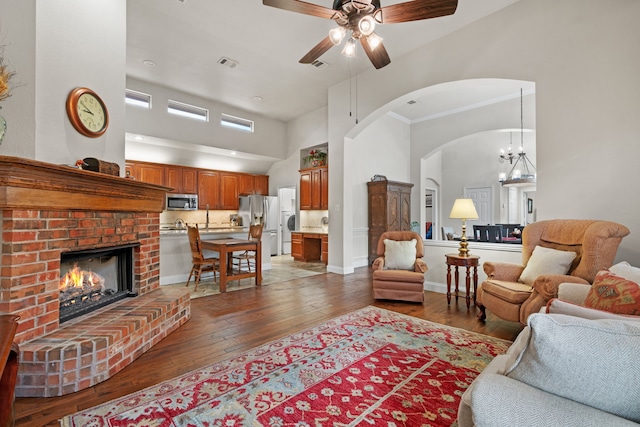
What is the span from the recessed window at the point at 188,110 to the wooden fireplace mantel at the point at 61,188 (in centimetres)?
397

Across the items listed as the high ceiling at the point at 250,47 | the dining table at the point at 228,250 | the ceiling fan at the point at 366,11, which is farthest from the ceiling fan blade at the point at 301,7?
the dining table at the point at 228,250

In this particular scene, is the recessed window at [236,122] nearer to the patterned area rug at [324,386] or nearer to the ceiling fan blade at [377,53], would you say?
the ceiling fan blade at [377,53]

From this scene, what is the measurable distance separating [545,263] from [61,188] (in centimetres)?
413

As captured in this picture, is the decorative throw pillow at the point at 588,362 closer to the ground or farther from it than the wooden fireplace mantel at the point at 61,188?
closer to the ground

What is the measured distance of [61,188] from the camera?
2146mm

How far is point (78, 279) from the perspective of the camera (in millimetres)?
2596

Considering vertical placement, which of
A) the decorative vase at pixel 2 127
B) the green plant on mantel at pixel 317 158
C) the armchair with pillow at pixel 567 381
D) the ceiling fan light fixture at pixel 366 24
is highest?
the ceiling fan light fixture at pixel 366 24

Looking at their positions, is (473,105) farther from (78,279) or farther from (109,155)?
(78,279)

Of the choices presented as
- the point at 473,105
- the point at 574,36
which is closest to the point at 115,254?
the point at 574,36

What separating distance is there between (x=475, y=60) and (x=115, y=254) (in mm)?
4857

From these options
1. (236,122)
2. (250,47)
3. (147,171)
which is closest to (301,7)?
(250,47)

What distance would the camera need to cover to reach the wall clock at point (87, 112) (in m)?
2.46

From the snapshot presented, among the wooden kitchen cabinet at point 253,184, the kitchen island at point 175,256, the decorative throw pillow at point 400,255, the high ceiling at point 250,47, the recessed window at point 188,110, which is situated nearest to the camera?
the high ceiling at point 250,47

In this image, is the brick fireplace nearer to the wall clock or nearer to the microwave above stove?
the wall clock
